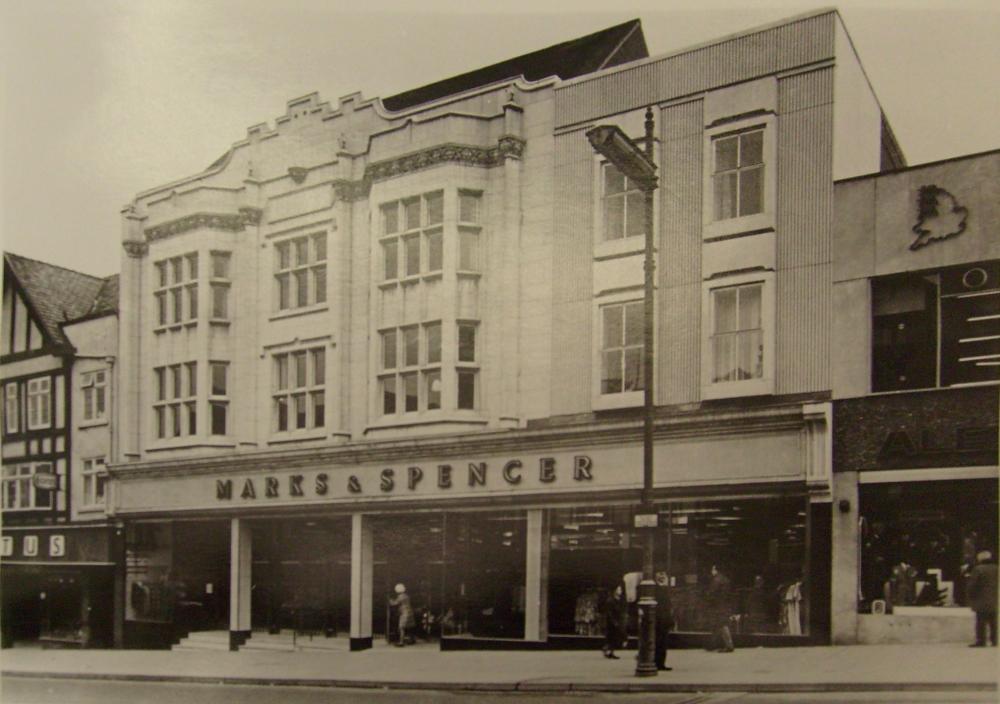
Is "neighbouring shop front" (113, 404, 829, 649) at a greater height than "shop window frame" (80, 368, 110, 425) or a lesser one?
lesser

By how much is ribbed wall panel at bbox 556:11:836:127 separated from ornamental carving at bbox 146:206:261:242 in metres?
2.39

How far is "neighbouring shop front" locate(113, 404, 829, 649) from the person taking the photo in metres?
6.84

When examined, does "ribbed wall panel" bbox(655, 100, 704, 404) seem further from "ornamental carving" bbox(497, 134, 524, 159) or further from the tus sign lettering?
"ornamental carving" bbox(497, 134, 524, 159)

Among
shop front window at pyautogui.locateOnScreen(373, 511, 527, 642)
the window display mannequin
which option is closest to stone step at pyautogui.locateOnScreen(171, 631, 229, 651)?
shop front window at pyautogui.locateOnScreen(373, 511, 527, 642)

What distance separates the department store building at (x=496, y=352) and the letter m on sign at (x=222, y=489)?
21 mm

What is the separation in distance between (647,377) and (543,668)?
1953mm

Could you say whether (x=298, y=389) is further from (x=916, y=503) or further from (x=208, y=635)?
(x=916, y=503)

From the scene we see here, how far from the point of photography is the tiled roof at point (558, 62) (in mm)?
6742

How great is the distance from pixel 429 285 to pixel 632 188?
4.86ft

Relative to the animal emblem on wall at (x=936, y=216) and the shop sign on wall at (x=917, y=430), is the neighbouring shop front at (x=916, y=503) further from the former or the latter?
the animal emblem on wall at (x=936, y=216)

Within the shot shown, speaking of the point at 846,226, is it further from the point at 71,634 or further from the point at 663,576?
the point at 71,634

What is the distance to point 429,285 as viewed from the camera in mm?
7566

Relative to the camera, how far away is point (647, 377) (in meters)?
6.85

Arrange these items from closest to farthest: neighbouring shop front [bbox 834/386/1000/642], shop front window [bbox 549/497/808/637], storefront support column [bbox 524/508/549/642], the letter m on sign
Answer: neighbouring shop front [bbox 834/386/1000/642] < shop front window [bbox 549/497/808/637] < storefront support column [bbox 524/508/549/642] < the letter m on sign
